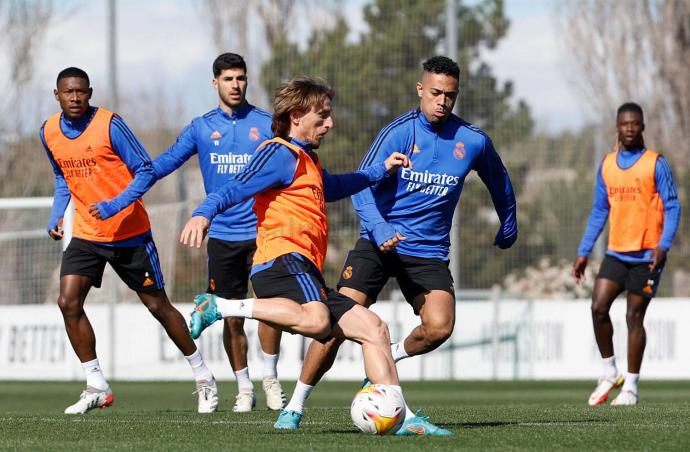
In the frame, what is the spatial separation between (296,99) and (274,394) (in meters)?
3.35

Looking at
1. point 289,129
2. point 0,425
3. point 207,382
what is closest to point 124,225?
point 207,382

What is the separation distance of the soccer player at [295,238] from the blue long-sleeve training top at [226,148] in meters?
2.59

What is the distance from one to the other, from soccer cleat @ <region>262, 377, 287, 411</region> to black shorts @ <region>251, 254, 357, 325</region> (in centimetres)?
290

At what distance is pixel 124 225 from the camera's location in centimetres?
995

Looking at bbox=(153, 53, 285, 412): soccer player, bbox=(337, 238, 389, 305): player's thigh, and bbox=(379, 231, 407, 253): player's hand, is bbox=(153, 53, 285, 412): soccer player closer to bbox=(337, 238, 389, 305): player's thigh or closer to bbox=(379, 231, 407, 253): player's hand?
bbox=(337, 238, 389, 305): player's thigh

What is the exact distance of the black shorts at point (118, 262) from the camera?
9883 mm

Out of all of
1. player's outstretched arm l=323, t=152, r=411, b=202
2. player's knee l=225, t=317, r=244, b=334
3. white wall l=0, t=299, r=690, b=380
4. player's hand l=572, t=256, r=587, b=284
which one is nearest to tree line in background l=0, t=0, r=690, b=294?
white wall l=0, t=299, r=690, b=380

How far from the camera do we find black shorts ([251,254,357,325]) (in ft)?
23.7

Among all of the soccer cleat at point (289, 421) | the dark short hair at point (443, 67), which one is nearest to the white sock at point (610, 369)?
the dark short hair at point (443, 67)

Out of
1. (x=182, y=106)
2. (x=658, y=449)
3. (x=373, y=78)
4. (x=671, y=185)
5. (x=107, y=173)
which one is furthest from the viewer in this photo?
(x=182, y=106)

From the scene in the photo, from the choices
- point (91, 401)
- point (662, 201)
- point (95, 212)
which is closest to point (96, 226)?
point (95, 212)

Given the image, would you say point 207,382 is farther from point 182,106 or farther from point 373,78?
point 182,106

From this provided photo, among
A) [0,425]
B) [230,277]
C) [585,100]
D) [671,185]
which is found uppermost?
[585,100]

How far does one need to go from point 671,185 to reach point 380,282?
3.84 meters
